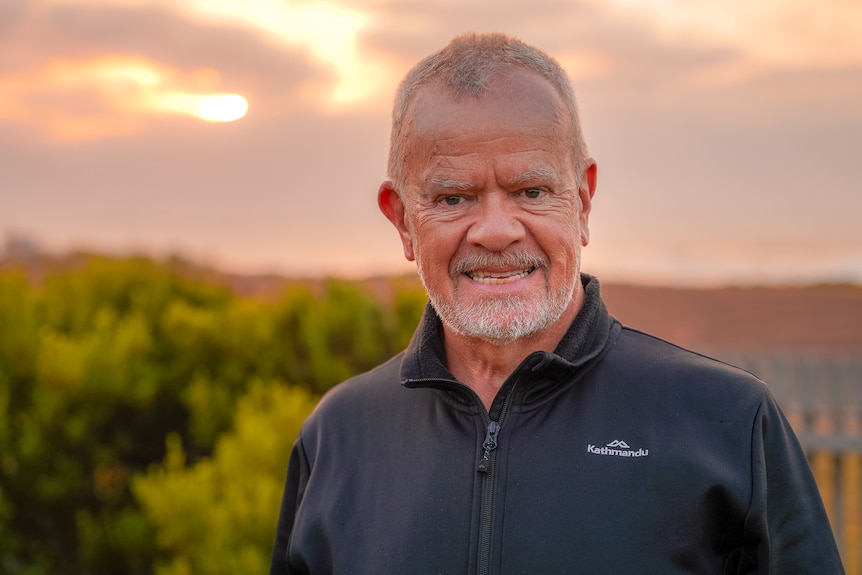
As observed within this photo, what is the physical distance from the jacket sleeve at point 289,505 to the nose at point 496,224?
91 cm

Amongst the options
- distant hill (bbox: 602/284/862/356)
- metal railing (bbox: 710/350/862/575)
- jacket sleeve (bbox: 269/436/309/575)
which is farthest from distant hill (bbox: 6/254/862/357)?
jacket sleeve (bbox: 269/436/309/575)

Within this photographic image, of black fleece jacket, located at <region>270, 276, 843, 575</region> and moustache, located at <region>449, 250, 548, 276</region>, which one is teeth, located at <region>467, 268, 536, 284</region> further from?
black fleece jacket, located at <region>270, 276, 843, 575</region>

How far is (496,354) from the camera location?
2.29 metres

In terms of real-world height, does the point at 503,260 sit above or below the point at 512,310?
above

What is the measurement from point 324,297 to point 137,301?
1.42 m

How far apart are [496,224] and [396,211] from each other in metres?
0.42

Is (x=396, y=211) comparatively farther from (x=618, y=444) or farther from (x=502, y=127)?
(x=618, y=444)

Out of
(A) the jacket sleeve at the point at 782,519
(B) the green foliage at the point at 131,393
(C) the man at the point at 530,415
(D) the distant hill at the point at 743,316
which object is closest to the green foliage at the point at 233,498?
(B) the green foliage at the point at 131,393

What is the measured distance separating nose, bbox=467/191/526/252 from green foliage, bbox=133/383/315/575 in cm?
214

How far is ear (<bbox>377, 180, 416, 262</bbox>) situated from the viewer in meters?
2.42

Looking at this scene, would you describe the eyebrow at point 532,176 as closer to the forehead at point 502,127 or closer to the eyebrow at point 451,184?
the forehead at point 502,127

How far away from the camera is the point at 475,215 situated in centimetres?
216

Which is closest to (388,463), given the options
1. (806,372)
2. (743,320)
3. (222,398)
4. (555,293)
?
(555,293)

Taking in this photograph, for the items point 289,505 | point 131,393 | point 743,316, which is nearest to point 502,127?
point 289,505
